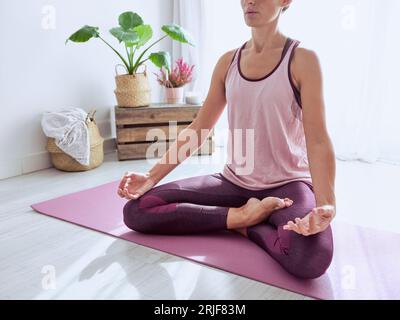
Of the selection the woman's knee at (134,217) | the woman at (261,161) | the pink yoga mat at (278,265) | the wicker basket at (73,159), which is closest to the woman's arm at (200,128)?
the woman at (261,161)

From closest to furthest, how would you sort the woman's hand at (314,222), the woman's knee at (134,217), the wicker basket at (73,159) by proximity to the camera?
1. the woman's hand at (314,222)
2. the woman's knee at (134,217)
3. the wicker basket at (73,159)

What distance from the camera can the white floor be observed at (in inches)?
43.4

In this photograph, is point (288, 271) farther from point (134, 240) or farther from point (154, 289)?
point (134, 240)

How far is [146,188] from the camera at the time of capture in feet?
4.71

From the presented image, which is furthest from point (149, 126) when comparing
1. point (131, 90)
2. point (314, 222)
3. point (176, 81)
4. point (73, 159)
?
point (314, 222)

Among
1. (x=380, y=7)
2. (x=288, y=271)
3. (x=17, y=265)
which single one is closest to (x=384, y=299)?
(x=288, y=271)

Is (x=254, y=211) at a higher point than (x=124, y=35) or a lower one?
lower

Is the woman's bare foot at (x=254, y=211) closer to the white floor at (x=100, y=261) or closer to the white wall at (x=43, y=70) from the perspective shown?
the white floor at (x=100, y=261)

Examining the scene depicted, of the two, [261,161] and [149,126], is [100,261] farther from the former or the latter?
[149,126]

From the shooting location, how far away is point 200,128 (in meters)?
1.50

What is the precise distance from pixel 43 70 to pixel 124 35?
0.44 meters

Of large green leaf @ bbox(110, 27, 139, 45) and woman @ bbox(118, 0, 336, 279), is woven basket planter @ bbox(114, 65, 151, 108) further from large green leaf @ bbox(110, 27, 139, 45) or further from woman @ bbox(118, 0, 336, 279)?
woman @ bbox(118, 0, 336, 279)

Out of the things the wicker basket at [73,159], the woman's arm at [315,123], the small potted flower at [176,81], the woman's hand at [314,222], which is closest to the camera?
the woman's hand at [314,222]

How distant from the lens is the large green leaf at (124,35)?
2.28 metres
